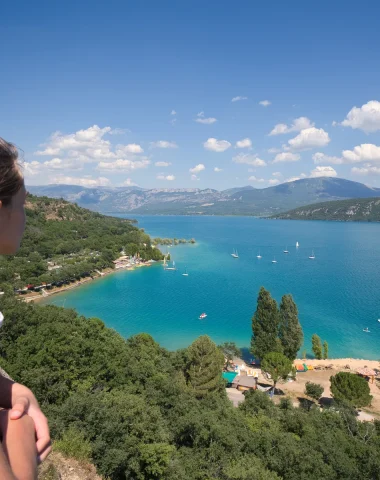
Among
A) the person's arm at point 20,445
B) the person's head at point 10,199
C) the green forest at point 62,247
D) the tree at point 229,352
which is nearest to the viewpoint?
the person's arm at point 20,445

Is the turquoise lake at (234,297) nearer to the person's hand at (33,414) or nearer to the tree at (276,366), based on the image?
the tree at (276,366)

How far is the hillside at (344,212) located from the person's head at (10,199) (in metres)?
165

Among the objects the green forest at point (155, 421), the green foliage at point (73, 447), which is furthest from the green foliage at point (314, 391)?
the green foliage at point (73, 447)

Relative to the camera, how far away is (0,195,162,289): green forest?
1403 inches

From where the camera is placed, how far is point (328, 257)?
6031 cm

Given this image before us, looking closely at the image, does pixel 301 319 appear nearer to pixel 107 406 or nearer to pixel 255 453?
pixel 255 453

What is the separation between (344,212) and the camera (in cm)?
15350

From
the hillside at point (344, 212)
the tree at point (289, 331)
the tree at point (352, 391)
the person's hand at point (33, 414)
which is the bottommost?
the tree at point (352, 391)

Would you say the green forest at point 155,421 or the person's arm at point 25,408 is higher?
the person's arm at point 25,408

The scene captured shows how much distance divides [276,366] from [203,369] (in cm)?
478

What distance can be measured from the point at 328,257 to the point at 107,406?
6006 centimetres

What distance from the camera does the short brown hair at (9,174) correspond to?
0.94m

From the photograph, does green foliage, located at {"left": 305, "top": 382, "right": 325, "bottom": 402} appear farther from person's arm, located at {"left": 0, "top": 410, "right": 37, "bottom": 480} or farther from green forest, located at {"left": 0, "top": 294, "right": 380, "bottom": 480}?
person's arm, located at {"left": 0, "top": 410, "right": 37, "bottom": 480}

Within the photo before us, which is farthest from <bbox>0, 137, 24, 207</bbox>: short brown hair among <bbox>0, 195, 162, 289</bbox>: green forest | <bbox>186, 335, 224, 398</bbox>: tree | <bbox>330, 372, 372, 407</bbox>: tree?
<bbox>0, 195, 162, 289</bbox>: green forest
